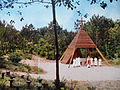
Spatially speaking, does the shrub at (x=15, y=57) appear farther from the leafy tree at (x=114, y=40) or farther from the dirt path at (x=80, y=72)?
the leafy tree at (x=114, y=40)

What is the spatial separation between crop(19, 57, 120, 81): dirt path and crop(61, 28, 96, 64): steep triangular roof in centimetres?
13

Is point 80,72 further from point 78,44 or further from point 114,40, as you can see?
point 114,40

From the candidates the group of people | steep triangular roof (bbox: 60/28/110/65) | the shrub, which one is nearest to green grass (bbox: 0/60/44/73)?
the shrub

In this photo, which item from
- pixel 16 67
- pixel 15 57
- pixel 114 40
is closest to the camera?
pixel 15 57

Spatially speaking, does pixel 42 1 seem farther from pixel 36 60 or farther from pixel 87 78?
pixel 87 78

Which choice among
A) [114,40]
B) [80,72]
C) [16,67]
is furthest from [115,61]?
[16,67]

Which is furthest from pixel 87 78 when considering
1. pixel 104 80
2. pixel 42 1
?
pixel 42 1

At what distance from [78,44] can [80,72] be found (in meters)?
0.50

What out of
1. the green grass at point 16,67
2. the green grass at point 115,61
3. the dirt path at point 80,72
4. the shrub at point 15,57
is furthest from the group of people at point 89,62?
the shrub at point 15,57

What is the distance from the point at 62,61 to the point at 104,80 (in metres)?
0.62

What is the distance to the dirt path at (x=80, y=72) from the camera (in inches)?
126

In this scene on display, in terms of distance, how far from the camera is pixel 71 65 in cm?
352

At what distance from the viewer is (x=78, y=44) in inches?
149

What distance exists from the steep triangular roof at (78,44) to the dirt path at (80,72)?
13 centimetres
